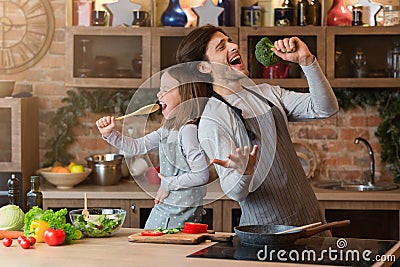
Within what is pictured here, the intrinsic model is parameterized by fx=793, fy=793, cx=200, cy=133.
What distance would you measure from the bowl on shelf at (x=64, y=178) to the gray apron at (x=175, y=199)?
4.04 feet

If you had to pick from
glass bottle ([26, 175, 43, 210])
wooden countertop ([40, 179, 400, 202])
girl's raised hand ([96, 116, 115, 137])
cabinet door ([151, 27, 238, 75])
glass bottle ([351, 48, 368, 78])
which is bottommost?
wooden countertop ([40, 179, 400, 202])

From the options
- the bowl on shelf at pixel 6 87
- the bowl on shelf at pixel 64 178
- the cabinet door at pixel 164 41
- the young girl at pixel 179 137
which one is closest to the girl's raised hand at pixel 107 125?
the young girl at pixel 179 137

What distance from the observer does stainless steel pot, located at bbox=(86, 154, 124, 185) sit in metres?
5.04

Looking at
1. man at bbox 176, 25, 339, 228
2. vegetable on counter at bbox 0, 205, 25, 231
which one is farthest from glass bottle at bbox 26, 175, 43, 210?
man at bbox 176, 25, 339, 228

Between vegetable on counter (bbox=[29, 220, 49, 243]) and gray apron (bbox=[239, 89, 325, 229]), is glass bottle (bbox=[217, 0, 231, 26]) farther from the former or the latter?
vegetable on counter (bbox=[29, 220, 49, 243])

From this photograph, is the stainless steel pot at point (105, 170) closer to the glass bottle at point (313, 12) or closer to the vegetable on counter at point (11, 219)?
the glass bottle at point (313, 12)

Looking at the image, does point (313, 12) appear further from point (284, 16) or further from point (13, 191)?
point (13, 191)

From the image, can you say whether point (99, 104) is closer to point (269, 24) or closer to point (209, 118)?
point (269, 24)

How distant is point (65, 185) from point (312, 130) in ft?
5.51

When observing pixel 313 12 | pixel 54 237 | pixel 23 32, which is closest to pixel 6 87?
pixel 23 32

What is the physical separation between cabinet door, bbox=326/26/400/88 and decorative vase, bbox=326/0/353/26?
9 cm

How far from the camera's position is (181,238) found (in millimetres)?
2893

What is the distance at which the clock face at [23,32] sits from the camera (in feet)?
17.3

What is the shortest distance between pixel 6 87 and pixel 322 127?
6.83 feet
